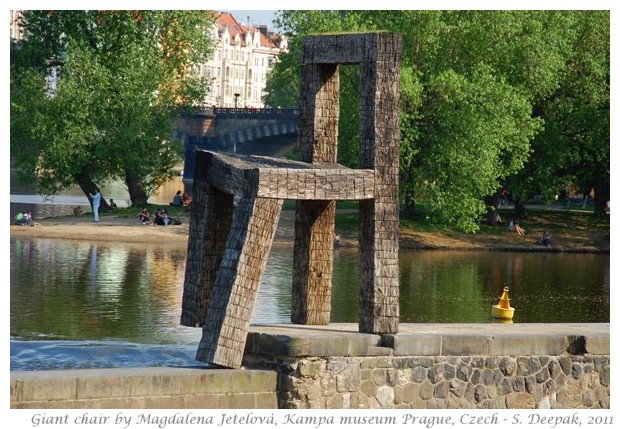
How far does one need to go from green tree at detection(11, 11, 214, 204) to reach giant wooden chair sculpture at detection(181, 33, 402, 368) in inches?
1494

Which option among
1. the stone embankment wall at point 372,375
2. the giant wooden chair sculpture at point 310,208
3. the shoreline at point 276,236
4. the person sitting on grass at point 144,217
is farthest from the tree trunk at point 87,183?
the stone embankment wall at point 372,375

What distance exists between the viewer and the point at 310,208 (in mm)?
19281

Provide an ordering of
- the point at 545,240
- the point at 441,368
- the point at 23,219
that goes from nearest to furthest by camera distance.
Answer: the point at 441,368
the point at 23,219
the point at 545,240

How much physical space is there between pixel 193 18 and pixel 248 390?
4521 centimetres

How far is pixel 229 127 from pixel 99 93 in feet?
155

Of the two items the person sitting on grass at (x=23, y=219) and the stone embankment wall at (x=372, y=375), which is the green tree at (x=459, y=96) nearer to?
the person sitting on grass at (x=23, y=219)

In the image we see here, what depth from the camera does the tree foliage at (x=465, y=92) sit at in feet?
184

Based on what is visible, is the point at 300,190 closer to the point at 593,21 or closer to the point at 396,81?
the point at 396,81

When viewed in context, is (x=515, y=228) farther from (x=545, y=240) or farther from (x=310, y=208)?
(x=310, y=208)

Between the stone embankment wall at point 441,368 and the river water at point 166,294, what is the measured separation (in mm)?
2207

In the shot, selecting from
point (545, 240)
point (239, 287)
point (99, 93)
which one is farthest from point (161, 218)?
point (239, 287)

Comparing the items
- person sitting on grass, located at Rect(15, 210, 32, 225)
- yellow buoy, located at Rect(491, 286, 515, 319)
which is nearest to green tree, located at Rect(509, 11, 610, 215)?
person sitting on grass, located at Rect(15, 210, 32, 225)

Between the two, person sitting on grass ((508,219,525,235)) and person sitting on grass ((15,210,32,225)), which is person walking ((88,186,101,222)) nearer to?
person sitting on grass ((15,210,32,225))

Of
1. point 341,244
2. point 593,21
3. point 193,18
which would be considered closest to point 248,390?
point 341,244
